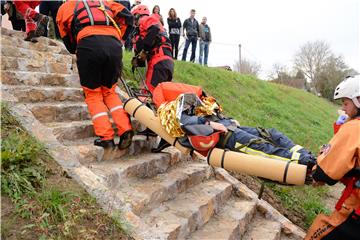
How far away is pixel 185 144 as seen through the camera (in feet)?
12.8

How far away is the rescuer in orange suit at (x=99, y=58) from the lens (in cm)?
416

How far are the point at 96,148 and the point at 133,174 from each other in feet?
1.71

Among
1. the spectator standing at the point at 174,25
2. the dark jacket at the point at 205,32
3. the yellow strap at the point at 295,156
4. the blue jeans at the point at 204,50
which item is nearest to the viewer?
the yellow strap at the point at 295,156

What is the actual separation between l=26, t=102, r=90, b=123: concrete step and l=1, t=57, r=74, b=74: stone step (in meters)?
1.00

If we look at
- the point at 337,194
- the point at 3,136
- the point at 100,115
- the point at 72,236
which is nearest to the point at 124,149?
the point at 100,115

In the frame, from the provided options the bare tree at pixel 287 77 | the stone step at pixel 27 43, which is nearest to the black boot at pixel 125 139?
the stone step at pixel 27 43

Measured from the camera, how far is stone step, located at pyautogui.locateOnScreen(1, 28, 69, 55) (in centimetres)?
589

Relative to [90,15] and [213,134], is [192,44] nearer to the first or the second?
[90,15]

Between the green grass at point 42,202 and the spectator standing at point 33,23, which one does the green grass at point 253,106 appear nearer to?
the spectator standing at point 33,23

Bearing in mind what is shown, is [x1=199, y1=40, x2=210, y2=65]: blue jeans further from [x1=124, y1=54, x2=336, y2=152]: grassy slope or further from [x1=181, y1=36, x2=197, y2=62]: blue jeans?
[x1=124, y1=54, x2=336, y2=152]: grassy slope

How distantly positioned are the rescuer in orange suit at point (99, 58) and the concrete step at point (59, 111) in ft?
1.92

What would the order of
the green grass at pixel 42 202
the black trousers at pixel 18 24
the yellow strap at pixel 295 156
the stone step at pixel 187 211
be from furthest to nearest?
the black trousers at pixel 18 24
the yellow strap at pixel 295 156
the stone step at pixel 187 211
the green grass at pixel 42 202

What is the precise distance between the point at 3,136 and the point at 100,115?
1198 mm

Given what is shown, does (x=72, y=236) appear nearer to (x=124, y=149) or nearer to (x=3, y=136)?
(x=3, y=136)
